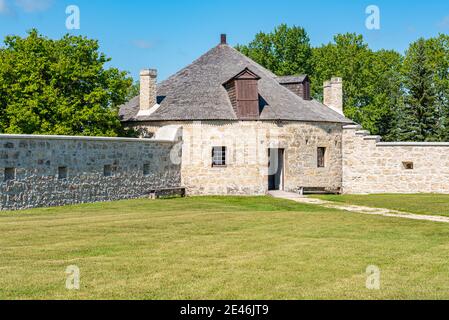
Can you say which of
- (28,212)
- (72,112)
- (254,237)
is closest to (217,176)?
(72,112)

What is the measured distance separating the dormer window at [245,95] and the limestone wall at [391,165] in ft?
20.8

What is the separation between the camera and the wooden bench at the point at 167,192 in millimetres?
27391

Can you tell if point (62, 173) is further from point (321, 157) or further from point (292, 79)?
point (292, 79)

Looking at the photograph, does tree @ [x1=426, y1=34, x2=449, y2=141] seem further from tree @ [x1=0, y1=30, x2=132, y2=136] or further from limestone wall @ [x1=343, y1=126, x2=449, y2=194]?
tree @ [x1=0, y1=30, x2=132, y2=136]

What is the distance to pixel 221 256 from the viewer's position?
11.0 meters

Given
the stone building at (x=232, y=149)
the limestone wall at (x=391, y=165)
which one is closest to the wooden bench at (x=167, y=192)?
the stone building at (x=232, y=149)

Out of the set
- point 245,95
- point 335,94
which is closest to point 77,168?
point 245,95

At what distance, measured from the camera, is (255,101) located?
100ft

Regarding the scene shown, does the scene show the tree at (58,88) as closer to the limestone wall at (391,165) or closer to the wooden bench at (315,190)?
the wooden bench at (315,190)

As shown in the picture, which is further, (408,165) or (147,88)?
(408,165)

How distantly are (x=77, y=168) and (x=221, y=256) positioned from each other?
530 inches

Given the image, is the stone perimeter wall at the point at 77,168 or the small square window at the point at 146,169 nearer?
the stone perimeter wall at the point at 77,168

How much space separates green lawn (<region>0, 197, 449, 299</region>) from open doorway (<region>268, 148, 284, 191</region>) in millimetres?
12480

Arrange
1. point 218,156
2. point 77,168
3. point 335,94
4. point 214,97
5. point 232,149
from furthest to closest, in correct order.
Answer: point 335,94 → point 214,97 → point 218,156 → point 232,149 → point 77,168
